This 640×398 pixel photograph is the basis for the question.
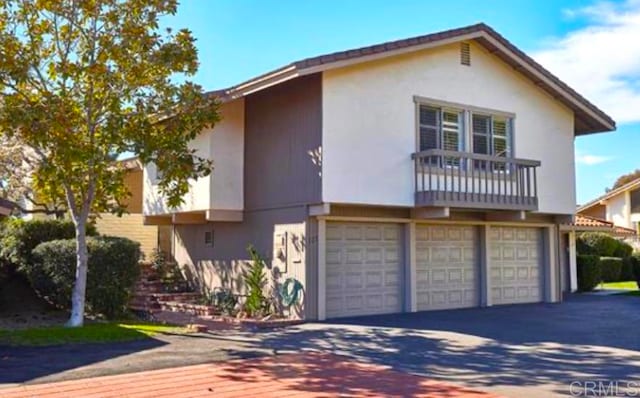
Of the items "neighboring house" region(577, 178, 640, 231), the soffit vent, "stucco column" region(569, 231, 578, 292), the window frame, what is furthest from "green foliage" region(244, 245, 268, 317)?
"neighboring house" region(577, 178, 640, 231)

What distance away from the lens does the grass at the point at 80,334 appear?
10570 mm

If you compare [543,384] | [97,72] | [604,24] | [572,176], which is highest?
[604,24]

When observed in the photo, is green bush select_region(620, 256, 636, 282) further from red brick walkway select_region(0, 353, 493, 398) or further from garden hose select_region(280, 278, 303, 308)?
red brick walkway select_region(0, 353, 493, 398)

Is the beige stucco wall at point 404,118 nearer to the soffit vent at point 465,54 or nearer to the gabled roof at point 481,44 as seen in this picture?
the soffit vent at point 465,54

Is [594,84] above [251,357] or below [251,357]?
above

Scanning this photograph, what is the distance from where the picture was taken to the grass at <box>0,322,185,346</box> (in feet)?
34.7

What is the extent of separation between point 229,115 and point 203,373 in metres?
9.01

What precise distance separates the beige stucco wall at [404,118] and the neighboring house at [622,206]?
23.4 m

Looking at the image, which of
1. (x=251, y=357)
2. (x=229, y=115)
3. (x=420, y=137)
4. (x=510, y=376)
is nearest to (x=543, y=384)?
(x=510, y=376)

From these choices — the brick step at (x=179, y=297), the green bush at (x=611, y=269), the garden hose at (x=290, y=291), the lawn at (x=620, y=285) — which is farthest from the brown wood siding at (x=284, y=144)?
the green bush at (x=611, y=269)

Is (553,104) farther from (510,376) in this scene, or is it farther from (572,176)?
(510,376)

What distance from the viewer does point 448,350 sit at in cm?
1022

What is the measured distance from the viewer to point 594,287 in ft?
79.9

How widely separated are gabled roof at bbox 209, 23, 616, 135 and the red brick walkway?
653cm
